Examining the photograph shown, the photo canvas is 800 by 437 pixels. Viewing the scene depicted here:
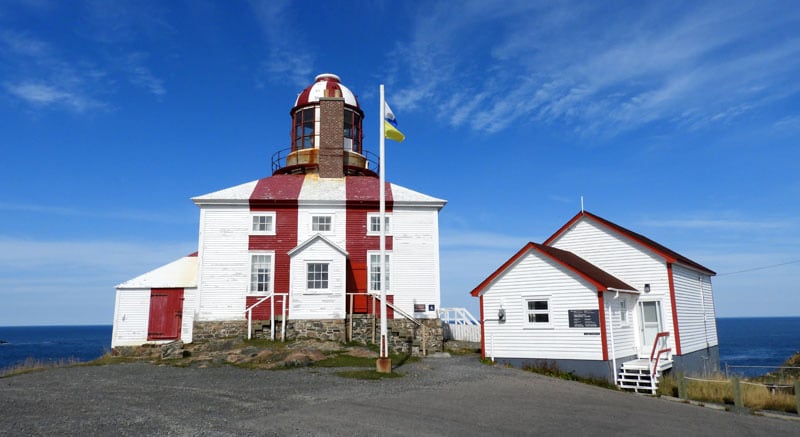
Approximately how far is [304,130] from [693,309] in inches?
838

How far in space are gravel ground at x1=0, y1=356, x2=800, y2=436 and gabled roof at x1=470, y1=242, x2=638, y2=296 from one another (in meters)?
3.61

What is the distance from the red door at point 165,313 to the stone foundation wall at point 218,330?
6.27ft

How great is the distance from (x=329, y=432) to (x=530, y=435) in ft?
11.3

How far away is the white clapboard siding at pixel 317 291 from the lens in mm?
22438

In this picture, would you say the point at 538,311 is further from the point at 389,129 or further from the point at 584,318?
the point at 389,129

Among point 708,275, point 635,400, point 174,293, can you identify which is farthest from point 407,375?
point 708,275

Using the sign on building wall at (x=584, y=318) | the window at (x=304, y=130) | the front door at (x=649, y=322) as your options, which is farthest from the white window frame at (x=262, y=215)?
the front door at (x=649, y=322)

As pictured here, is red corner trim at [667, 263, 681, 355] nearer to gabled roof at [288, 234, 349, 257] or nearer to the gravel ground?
the gravel ground

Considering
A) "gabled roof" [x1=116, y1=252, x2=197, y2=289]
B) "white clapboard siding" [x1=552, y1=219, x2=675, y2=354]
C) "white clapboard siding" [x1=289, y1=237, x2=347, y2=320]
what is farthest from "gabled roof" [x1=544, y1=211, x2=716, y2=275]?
"gabled roof" [x1=116, y1=252, x2=197, y2=289]

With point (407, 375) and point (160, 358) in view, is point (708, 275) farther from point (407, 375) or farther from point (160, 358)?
point (160, 358)

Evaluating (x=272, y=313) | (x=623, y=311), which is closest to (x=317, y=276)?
(x=272, y=313)

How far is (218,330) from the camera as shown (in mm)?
22766

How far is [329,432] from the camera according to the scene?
8.46m

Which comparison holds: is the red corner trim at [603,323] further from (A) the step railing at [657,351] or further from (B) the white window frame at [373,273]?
(B) the white window frame at [373,273]
